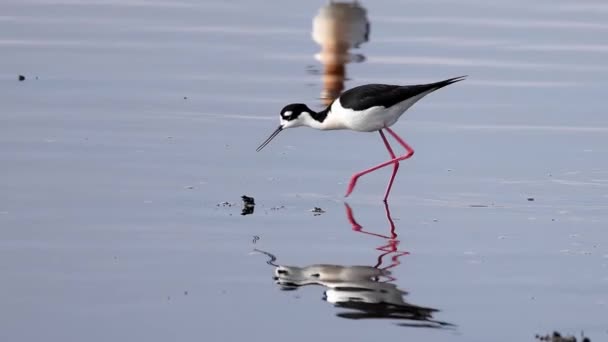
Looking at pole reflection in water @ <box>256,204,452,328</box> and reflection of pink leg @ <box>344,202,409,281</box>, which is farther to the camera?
reflection of pink leg @ <box>344,202,409,281</box>

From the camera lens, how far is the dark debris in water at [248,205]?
32.9ft

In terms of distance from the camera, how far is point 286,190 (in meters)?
10.8

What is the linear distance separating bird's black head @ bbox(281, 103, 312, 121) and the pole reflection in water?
2417 millimetres

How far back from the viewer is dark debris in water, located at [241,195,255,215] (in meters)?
10.0

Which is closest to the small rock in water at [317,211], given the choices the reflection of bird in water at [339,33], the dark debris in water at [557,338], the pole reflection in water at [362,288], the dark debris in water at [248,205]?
the dark debris in water at [248,205]

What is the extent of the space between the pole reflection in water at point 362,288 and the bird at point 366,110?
2.13 m

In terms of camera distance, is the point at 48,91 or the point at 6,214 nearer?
the point at 6,214

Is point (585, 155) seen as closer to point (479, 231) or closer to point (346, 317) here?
point (479, 231)

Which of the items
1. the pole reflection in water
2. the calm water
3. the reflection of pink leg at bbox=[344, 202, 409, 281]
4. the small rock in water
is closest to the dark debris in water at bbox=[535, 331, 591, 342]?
the calm water

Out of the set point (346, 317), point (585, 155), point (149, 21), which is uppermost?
Result: point (149, 21)

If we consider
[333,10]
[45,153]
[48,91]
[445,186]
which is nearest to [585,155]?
[445,186]

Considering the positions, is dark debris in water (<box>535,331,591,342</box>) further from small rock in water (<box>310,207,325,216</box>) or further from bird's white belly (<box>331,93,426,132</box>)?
bird's white belly (<box>331,93,426,132</box>)

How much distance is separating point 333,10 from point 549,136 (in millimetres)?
7338

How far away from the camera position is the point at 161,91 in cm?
1464
